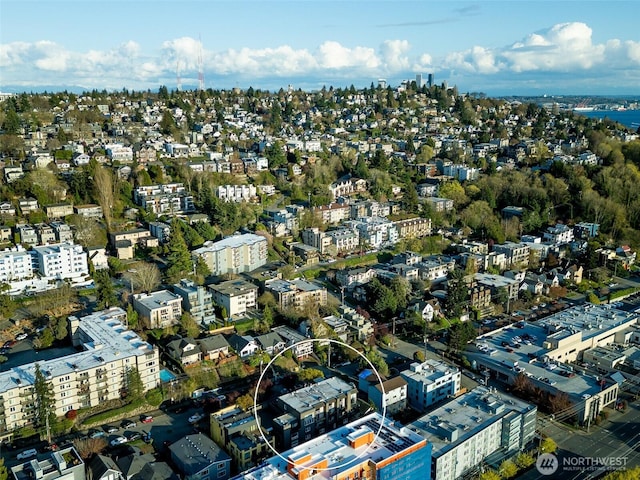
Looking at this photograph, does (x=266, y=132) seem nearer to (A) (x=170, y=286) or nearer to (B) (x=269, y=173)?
(B) (x=269, y=173)

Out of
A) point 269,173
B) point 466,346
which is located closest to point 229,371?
point 466,346

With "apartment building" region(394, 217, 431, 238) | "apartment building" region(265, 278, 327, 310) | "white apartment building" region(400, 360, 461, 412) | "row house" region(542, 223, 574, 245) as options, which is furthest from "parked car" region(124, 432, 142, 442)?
"row house" region(542, 223, 574, 245)

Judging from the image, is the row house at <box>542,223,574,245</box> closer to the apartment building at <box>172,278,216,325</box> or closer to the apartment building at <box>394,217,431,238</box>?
the apartment building at <box>394,217,431,238</box>

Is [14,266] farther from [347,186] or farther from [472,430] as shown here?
[347,186]

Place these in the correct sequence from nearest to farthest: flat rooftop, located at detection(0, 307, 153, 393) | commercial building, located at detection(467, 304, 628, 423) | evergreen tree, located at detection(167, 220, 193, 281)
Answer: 1. flat rooftop, located at detection(0, 307, 153, 393)
2. commercial building, located at detection(467, 304, 628, 423)
3. evergreen tree, located at detection(167, 220, 193, 281)

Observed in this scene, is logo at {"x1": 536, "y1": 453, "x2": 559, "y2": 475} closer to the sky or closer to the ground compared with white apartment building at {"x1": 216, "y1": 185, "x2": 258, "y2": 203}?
closer to the ground

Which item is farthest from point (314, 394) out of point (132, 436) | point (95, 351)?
point (95, 351)

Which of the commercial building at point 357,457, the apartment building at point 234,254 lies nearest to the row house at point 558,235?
the apartment building at point 234,254
